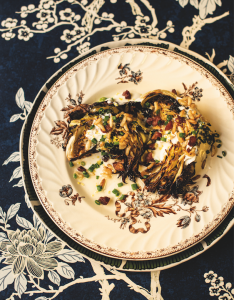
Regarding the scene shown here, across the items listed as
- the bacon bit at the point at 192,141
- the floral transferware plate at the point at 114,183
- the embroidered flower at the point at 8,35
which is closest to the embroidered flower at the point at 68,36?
the floral transferware plate at the point at 114,183

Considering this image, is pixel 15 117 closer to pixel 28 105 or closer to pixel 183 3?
pixel 28 105

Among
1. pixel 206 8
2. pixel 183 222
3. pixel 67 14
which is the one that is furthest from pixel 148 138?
pixel 67 14

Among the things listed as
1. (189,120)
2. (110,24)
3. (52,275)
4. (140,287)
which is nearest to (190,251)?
(140,287)

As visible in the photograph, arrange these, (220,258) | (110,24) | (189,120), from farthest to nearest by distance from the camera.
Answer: (110,24), (220,258), (189,120)

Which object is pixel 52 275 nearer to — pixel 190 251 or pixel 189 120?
pixel 190 251

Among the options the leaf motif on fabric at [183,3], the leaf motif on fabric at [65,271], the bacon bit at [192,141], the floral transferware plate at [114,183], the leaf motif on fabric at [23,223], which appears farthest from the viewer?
the leaf motif on fabric at [183,3]

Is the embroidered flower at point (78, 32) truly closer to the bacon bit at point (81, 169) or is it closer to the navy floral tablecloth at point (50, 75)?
the navy floral tablecloth at point (50, 75)
